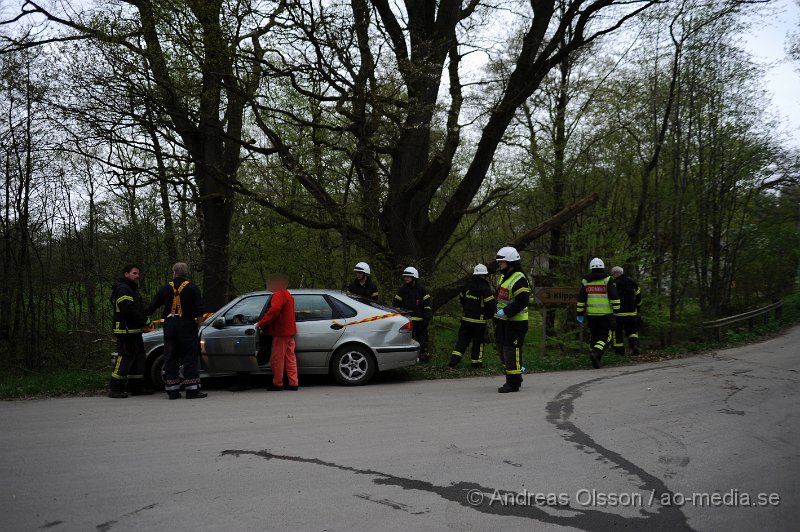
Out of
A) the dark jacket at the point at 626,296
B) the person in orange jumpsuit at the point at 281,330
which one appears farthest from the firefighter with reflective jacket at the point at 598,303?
the person in orange jumpsuit at the point at 281,330

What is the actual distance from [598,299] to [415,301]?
3739mm

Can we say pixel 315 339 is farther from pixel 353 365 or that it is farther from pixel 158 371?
pixel 158 371

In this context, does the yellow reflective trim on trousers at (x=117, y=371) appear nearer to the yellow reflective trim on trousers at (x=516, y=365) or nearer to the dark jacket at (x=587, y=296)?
the yellow reflective trim on trousers at (x=516, y=365)

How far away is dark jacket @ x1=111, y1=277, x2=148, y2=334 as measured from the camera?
30.4 feet

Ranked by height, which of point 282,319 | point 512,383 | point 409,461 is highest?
point 282,319

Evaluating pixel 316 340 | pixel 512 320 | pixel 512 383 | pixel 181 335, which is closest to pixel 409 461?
pixel 512 383

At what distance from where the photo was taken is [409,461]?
5535 millimetres

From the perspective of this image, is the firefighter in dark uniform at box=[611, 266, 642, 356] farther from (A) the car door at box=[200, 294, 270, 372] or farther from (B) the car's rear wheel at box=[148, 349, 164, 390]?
(B) the car's rear wheel at box=[148, 349, 164, 390]

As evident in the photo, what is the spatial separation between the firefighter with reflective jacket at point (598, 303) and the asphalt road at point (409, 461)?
11.3 ft

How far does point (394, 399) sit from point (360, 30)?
8.16m

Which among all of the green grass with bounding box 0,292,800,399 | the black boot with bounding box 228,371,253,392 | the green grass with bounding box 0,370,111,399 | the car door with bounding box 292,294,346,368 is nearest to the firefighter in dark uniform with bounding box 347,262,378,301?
the green grass with bounding box 0,292,800,399

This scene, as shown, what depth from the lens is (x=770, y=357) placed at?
1332cm

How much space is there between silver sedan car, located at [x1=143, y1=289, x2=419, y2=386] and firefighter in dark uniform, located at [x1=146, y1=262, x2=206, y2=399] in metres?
0.68

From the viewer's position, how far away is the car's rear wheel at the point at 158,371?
9820mm
